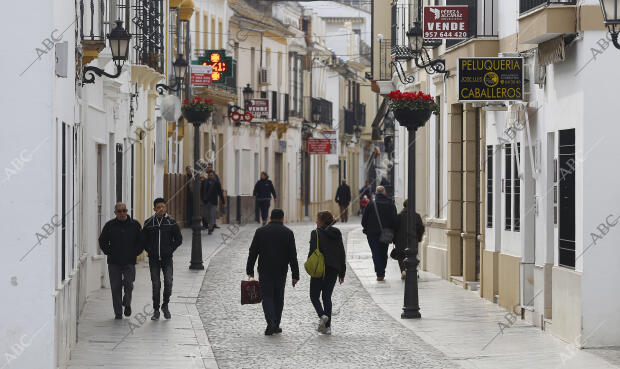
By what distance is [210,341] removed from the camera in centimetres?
1619

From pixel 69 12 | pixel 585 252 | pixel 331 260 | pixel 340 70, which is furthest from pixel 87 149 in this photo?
pixel 340 70

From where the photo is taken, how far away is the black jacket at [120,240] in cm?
1803

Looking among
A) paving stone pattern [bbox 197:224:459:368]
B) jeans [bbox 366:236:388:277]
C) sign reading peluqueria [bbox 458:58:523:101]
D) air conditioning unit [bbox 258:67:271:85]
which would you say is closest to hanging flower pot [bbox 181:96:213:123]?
paving stone pattern [bbox 197:224:459:368]

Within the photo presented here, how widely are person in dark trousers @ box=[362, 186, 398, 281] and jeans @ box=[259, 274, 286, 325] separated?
24.5ft

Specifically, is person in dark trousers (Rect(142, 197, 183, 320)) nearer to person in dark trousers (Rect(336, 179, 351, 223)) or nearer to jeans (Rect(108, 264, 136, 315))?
jeans (Rect(108, 264, 136, 315))

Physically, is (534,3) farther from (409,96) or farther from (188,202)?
(188,202)

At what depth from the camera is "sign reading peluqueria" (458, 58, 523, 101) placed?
1816 cm

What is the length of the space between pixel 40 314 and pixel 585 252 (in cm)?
634

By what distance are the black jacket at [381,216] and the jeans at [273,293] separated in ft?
25.0

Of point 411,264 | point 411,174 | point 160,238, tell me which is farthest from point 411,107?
point 160,238

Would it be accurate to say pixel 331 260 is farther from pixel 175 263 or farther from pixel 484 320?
pixel 175 263

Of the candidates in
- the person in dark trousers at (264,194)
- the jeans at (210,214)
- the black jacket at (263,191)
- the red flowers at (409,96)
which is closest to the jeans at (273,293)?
the red flowers at (409,96)

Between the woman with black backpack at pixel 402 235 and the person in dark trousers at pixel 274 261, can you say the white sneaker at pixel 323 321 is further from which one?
the woman with black backpack at pixel 402 235

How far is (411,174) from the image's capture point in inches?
734
